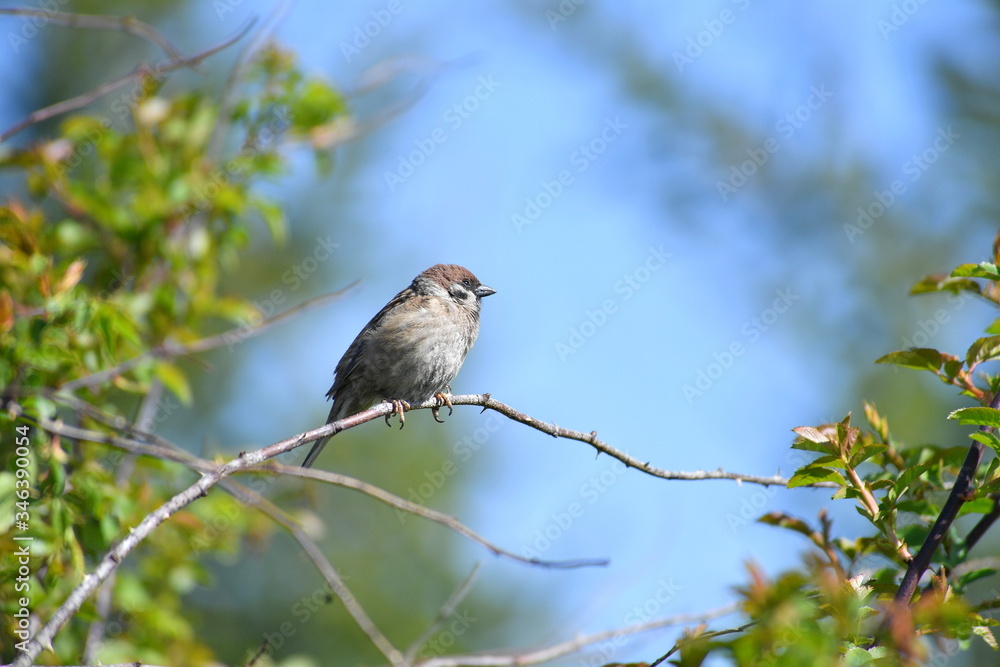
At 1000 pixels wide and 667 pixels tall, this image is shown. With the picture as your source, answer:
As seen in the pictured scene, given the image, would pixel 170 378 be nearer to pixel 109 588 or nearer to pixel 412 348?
pixel 109 588

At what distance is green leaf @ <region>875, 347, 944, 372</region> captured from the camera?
90.5 inches

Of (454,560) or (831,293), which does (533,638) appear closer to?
(454,560)

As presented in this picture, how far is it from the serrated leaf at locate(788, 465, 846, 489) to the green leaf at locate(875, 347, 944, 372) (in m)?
0.41

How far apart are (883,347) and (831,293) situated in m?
1.62

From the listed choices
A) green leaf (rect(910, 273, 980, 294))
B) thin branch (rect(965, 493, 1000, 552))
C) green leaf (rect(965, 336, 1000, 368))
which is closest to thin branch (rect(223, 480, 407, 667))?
thin branch (rect(965, 493, 1000, 552))

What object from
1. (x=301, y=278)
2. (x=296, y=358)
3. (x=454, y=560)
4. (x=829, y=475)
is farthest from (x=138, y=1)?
(x=829, y=475)

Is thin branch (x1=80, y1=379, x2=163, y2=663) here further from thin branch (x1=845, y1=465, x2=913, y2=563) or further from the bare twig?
thin branch (x1=845, y1=465, x2=913, y2=563)

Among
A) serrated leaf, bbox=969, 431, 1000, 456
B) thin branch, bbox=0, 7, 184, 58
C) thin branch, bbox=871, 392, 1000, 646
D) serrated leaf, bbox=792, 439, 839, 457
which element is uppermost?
thin branch, bbox=0, 7, 184, 58

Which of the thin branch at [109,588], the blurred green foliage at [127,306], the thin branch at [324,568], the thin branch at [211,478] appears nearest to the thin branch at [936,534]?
the thin branch at [211,478]

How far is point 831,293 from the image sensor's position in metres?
14.9

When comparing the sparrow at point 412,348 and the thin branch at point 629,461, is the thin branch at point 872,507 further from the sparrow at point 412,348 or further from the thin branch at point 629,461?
the sparrow at point 412,348

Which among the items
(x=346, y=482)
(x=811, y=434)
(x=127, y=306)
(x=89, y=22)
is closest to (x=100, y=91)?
(x=89, y=22)

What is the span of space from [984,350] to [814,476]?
68 cm

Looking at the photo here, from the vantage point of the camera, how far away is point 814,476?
2053 millimetres
